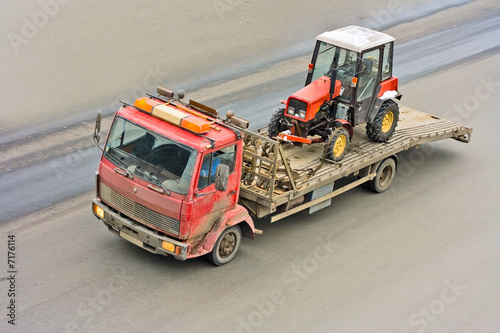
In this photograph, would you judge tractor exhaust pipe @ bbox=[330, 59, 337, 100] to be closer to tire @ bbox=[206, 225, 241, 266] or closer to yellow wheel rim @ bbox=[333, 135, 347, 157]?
yellow wheel rim @ bbox=[333, 135, 347, 157]

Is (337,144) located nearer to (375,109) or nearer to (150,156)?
(375,109)

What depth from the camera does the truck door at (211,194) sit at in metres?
10.2

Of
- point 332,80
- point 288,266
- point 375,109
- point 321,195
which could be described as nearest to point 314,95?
point 332,80

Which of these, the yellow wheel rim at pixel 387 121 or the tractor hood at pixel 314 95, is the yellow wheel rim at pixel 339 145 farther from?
the yellow wheel rim at pixel 387 121

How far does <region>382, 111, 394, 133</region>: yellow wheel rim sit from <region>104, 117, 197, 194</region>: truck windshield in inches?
198

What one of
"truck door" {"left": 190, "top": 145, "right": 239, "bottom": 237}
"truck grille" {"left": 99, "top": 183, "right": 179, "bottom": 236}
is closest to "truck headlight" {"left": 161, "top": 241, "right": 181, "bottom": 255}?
"truck grille" {"left": 99, "top": 183, "right": 179, "bottom": 236}

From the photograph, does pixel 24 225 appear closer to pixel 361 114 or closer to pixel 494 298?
pixel 361 114

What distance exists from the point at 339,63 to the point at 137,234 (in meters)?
5.17

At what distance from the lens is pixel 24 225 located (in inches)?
466

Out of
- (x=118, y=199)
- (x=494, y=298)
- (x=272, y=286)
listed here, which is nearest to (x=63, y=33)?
(x=118, y=199)

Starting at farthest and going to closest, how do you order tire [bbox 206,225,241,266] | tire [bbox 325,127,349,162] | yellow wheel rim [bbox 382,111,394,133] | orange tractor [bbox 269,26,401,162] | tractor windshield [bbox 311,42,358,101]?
yellow wheel rim [bbox 382,111,394,133] → tractor windshield [bbox 311,42,358,101] → orange tractor [bbox 269,26,401,162] → tire [bbox 325,127,349,162] → tire [bbox 206,225,241,266]

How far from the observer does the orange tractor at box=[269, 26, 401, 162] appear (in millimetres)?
12461

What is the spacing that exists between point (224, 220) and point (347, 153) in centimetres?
339

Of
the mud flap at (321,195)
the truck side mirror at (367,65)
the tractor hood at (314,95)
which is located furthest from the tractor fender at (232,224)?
the truck side mirror at (367,65)
